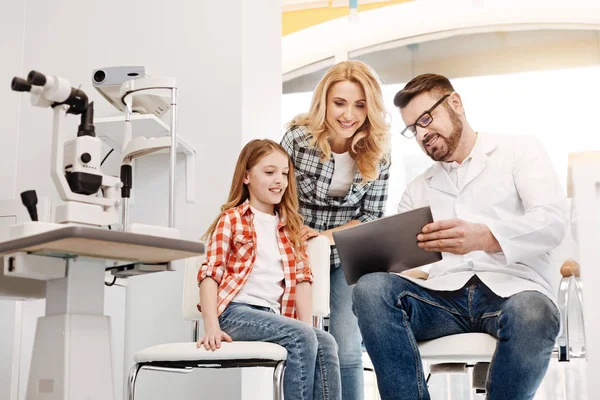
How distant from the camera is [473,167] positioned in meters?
1.89

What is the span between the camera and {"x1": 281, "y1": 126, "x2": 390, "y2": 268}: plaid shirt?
7.38ft

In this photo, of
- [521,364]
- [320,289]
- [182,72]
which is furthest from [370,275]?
[182,72]

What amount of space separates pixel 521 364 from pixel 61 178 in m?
1.07

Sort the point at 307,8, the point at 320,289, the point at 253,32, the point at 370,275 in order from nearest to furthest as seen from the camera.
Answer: the point at 370,275 → the point at 320,289 → the point at 253,32 → the point at 307,8

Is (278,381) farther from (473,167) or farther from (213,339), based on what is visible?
(473,167)

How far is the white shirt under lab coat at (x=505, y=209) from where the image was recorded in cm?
169

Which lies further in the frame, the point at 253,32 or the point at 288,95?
the point at 288,95

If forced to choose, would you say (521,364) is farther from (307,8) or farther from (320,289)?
(307,8)

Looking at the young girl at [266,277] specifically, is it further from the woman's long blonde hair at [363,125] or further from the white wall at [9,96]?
the white wall at [9,96]

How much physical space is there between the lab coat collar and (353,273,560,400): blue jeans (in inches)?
11.7

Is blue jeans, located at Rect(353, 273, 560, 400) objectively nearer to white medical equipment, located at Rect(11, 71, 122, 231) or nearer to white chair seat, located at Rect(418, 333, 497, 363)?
white chair seat, located at Rect(418, 333, 497, 363)

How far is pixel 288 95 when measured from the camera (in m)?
5.25

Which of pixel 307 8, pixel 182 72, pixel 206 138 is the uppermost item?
pixel 307 8

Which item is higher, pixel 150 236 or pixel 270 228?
pixel 270 228
